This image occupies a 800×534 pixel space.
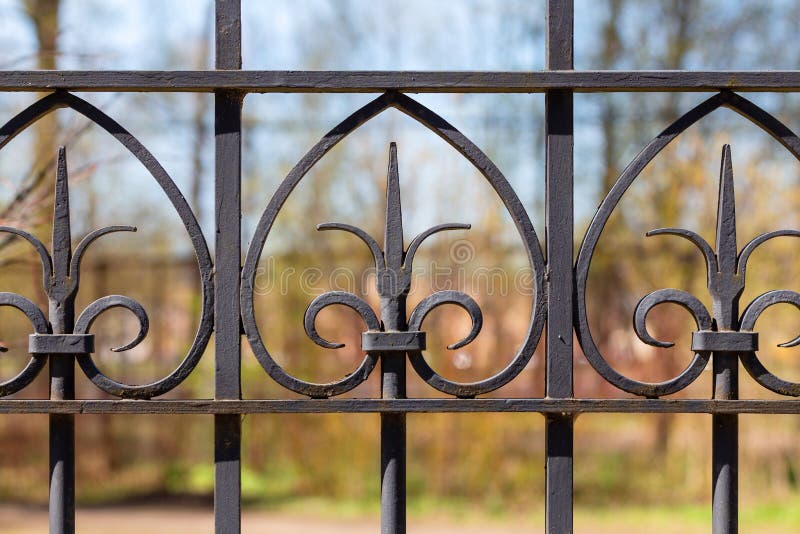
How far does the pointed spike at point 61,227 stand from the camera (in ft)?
3.59

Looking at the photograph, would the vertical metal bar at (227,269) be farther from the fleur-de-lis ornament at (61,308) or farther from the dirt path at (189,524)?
the dirt path at (189,524)

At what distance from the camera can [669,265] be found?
6418mm

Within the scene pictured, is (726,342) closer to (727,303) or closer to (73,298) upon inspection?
(727,303)

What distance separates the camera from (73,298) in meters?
1.10

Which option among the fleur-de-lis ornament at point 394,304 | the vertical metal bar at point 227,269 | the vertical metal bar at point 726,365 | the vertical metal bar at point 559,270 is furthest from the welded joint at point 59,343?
the vertical metal bar at point 726,365

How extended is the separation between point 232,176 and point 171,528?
5266 mm

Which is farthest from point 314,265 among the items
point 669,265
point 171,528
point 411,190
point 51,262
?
point 51,262

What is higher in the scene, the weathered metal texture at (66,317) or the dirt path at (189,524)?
the weathered metal texture at (66,317)

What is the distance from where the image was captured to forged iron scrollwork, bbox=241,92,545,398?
3.53ft

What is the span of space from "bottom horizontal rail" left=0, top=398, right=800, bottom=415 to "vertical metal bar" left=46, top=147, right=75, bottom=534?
0.04 m

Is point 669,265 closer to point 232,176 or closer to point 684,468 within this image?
point 684,468

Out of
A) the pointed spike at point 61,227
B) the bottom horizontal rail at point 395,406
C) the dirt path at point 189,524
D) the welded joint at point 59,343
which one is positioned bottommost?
the dirt path at point 189,524

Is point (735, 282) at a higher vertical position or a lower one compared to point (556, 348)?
higher

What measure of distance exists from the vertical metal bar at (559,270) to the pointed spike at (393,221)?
230 mm
